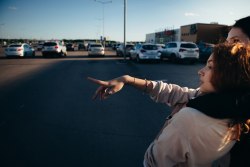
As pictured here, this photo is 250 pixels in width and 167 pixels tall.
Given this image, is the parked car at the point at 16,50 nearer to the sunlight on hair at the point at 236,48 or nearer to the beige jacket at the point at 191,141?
the beige jacket at the point at 191,141

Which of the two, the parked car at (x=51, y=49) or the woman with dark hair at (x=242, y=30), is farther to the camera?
the parked car at (x=51, y=49)

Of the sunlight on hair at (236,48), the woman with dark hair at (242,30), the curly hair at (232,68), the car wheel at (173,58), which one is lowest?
the car wheel at (173,58)

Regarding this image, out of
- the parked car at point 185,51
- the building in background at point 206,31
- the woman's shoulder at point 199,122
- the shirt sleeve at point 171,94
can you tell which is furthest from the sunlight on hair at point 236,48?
the building in background at point 206,31

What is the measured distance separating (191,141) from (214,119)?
15cm

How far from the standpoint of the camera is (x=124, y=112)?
6191mm

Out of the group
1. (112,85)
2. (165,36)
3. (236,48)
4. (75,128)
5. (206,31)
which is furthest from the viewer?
(165,36)

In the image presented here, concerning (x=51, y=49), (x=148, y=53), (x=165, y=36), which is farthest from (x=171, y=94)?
(x=165, y=36)

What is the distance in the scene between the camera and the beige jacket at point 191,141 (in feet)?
3.65

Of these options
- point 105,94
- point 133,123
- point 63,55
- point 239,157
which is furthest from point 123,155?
point 63,55

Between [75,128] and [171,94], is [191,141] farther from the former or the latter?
[75,128]

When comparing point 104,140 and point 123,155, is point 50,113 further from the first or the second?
point 123,155

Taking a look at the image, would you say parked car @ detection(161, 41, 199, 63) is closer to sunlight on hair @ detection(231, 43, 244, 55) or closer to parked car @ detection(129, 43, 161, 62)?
parked car @ detection(129, 43, 161, 62)

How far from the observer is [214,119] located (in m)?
1.11

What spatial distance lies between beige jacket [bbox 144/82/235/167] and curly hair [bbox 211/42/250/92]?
0.19 metres
